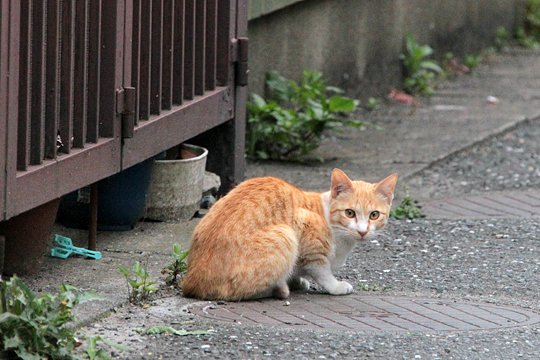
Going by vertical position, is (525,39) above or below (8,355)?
above

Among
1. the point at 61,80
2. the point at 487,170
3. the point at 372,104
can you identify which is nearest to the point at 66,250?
the point at 61,80

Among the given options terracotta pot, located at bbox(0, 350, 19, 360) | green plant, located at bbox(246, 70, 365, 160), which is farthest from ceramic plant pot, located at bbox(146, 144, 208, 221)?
terracotta pot, located at bbox(0, 350, 19, 360)

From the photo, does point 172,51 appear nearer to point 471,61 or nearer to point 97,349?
point 97,349

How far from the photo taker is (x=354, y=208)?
5379 millimetres

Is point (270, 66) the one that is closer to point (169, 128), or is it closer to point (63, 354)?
point (169, 128)

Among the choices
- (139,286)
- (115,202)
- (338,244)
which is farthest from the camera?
(115,202)

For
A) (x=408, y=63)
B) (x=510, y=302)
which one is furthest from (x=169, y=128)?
(x=408, y=63)

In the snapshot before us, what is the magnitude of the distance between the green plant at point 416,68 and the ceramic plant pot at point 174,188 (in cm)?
517

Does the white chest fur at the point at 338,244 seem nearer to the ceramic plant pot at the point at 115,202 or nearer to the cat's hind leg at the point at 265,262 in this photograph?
the cat's hind leg at the point at 265,262

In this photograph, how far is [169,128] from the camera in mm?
6414

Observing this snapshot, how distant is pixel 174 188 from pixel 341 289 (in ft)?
4.82

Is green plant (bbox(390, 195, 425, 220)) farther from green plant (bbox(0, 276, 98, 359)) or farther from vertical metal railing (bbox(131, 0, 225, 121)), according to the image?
green plant (bbox(0, 276, 98, 359))

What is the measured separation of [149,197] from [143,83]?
2.29ft

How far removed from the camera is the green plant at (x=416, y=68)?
37.8 feet
